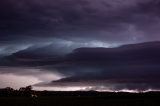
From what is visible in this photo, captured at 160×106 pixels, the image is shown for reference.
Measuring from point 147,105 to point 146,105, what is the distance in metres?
0.30

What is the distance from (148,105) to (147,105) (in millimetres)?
335

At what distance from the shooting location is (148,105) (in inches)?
4496

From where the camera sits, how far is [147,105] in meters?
114

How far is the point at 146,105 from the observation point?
4496 inches

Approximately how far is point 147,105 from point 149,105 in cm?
58

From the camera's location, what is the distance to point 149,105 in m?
114

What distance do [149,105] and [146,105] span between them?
0.85 metres

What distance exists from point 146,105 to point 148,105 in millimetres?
578

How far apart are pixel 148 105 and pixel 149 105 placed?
30cm
